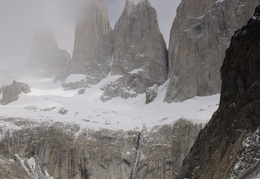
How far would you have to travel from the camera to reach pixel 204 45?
8169 cm

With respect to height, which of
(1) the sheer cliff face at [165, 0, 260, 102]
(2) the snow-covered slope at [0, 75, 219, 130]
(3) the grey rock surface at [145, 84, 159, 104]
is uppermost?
(1) the sheer cliff face at [165, 0, 260, 102]

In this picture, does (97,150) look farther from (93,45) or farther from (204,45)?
(93,45)

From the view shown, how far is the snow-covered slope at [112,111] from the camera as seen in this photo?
69.3 m

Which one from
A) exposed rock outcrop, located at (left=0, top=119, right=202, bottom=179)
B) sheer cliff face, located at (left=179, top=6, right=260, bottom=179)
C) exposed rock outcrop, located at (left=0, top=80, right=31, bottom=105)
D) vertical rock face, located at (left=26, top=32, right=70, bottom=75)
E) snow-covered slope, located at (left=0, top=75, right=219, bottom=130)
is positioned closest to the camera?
sheer cliff face, located at (left=179, top=6, right=260, bottom=179)

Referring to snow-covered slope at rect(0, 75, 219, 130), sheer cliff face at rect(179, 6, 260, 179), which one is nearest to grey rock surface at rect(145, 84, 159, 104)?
snow-covered slope at rect(0, 75, 219, 130)

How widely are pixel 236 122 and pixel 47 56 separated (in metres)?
147

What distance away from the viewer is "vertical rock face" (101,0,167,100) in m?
99.4

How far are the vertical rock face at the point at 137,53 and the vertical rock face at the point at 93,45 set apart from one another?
28.6 feet

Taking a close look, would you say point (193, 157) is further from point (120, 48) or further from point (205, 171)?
point (120, 48)

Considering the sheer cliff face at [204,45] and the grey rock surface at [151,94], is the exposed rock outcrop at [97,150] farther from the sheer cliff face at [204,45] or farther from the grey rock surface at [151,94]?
the grey rock surface at [151,94]

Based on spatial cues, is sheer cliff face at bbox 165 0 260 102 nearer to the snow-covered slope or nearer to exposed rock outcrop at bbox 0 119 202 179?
the snow-covered slope

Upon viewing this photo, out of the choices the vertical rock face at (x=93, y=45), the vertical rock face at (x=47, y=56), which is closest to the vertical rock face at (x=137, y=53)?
the vertical rock face at (x=93, y=45)

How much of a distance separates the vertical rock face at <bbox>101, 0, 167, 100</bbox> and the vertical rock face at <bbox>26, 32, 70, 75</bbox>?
57.3m

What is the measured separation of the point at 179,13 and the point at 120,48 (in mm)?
23029
